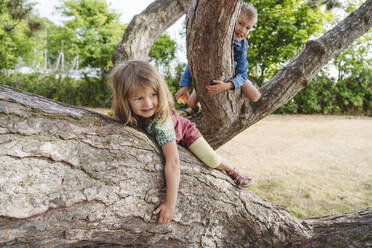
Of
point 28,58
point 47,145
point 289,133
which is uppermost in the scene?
point 28,58

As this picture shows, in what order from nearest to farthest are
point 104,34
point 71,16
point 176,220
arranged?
point 176,220, point 104,34, point 71,16

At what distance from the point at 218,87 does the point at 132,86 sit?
79 centimetres

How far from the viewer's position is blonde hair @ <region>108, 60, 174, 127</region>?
1647 millimetres

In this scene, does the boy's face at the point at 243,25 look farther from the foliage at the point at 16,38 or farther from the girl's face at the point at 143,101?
the foliage at the point at 16,38

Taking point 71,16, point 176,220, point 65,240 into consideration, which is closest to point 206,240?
point 176,220

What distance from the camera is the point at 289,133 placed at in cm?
857

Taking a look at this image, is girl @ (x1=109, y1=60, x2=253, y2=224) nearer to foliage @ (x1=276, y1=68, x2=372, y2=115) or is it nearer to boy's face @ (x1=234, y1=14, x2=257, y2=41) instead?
boy's face @ (x1=234, y1=14, x2=257, y2=41)

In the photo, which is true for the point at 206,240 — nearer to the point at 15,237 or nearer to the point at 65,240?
the point at 65,240

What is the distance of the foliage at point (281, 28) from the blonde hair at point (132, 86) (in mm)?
7984

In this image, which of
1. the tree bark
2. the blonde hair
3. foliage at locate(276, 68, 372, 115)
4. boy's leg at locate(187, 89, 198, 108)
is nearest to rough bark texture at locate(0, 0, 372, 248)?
the tree bark

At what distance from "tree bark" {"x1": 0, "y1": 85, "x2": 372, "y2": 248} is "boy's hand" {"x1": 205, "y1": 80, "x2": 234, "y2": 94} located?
596 millimetres

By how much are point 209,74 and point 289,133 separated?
7.27 meters

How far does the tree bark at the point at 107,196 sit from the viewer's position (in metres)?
1.19

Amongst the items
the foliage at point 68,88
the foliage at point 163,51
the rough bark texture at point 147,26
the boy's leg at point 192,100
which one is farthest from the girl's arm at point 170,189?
the foliage at point 68,88
